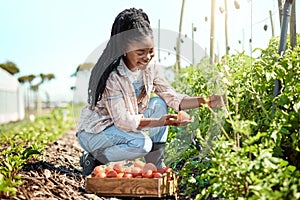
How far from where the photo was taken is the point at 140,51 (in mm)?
3152

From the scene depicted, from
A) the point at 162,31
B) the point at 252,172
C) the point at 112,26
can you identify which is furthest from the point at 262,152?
the point at 162,31

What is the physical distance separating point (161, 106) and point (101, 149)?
0.49 metres

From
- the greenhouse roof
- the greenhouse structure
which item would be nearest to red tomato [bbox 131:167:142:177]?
the greenhouse structure

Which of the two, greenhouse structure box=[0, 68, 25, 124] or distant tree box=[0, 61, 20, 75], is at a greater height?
distant tree box=[0, 61, 20, 75]

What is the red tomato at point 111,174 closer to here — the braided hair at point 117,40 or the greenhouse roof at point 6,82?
the braided hair at point 117,40

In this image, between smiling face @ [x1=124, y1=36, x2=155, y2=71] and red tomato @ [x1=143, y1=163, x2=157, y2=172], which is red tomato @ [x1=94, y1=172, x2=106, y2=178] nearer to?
red tomato @ [x1=143, y1=163, x2=157, y2=172]

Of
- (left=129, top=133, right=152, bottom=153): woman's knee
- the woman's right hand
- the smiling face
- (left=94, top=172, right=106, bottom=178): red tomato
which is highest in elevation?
the smiling face

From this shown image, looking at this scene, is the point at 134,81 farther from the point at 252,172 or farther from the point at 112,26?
the point at 252,172

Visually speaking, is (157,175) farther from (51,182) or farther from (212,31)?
(212,31)

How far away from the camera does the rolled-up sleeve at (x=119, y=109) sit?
3.13m

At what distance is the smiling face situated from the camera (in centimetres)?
313

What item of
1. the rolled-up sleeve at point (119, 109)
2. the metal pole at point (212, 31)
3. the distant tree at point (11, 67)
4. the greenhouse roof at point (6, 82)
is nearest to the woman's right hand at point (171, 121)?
the rolled-up sleeve at point (119, 109)

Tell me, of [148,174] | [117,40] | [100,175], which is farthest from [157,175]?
[117,40]

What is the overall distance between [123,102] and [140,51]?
12.8 inches
